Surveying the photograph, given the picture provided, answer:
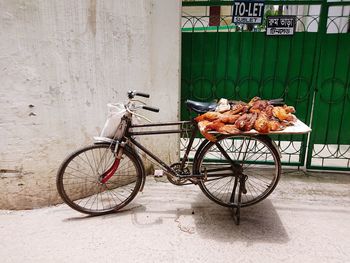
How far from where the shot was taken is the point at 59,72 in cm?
351

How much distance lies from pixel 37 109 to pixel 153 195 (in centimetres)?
182

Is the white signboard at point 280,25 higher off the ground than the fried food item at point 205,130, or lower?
higher

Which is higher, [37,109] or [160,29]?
[160,29]

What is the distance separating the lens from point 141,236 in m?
3.28

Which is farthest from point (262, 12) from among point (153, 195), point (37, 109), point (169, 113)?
point (37, 109)

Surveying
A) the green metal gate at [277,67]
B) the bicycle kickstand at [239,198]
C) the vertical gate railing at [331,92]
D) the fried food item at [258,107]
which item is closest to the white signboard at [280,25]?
the green metal gate at [277,67]

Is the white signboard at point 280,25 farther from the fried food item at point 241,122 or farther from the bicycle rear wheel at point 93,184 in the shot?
the bicycle rear wheel at point 93,184

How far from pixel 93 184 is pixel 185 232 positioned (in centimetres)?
143

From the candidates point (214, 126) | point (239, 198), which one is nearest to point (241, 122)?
point (214, 126)

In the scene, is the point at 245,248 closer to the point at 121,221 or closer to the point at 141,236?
the point at 141,236

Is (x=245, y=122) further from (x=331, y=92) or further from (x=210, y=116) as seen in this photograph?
(x=331, y=92)

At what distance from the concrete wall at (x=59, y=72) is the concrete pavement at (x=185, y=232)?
1.75 ft

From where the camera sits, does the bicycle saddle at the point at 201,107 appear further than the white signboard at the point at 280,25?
No

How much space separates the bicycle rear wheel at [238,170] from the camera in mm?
3488
